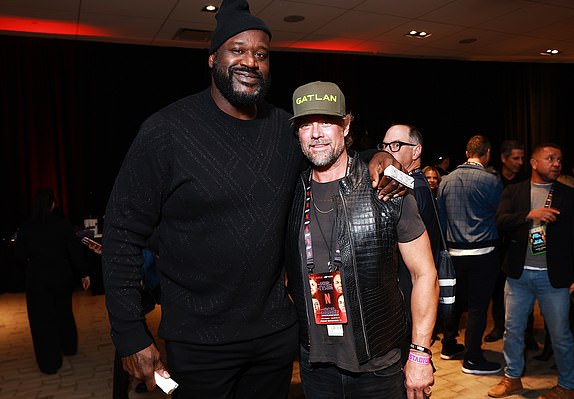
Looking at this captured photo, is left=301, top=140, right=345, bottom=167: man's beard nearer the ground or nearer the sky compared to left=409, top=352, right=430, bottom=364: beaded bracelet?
nearer the sky

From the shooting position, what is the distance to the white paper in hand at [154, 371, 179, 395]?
146 cm

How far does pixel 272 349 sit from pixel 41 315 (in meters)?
3.26

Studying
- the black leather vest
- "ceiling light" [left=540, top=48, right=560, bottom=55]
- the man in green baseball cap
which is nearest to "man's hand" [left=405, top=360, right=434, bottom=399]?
the man in green baseball cap

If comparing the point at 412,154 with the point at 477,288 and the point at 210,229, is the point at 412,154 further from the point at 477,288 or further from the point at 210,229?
the point at 210,229

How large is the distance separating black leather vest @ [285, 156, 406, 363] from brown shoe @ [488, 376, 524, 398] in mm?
2022

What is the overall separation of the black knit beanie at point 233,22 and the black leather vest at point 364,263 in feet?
2.04

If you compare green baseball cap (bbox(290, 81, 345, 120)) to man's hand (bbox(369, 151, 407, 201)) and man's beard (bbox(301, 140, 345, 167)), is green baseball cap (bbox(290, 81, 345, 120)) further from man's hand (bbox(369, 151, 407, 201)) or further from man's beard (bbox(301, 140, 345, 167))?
man's hand (bbox(369, 151, 407, 201))

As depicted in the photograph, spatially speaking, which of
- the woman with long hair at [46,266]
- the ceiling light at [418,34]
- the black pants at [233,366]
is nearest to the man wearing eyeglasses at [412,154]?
the black pants at [233,366]

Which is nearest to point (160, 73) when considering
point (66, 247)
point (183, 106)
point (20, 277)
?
point (20, 277)

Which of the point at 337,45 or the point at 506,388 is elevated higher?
the point at 337,45

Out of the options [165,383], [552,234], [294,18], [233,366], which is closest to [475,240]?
[552,234]

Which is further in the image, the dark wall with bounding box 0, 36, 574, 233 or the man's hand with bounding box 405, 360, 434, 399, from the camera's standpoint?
the dark wall with bounding box 0, 36, 574, 233

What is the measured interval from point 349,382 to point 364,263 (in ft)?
1.38

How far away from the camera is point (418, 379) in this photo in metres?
Answer: 1.70
